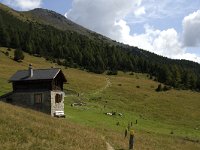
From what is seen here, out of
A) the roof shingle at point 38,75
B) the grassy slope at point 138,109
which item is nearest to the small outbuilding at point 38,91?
the roof shingle at point 38,75

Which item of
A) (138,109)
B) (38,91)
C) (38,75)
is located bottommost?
(138,109)

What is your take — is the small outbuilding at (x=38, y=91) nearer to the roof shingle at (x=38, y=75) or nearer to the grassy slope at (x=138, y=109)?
the roof shingle at (x=38, y=75)

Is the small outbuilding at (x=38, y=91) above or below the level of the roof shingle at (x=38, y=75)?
below

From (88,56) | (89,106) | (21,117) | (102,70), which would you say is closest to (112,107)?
(89,106)

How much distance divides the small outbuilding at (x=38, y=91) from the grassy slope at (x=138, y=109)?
324 cm

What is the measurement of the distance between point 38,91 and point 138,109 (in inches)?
1282

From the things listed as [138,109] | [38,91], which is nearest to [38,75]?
[38,91]

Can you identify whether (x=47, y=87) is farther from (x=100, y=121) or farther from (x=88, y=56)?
(x=88, y=56)

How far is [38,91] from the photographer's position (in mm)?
67000

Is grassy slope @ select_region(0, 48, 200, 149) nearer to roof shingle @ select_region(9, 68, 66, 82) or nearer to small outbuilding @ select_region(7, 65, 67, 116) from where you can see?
small outbuilding @ select_region(7, 65, 67, 116)

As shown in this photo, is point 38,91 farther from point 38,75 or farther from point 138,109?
point 138,109

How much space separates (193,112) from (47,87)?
44.8 m

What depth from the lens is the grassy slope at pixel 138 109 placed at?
58.1 meters

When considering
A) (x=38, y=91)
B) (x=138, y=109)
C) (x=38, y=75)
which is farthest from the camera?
(x=138, y=109)
